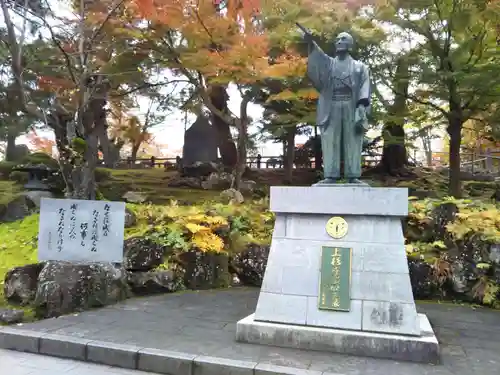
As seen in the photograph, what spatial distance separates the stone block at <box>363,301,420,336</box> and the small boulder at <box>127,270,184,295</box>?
402cm

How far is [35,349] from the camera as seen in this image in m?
5.12

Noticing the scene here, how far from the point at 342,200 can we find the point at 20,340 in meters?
4.10

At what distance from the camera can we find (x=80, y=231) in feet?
21.4

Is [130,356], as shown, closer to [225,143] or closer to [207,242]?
[207,242]

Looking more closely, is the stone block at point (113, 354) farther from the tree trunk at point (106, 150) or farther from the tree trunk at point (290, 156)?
the tree trunk at point (106, 150)

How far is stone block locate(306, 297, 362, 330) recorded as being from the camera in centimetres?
498

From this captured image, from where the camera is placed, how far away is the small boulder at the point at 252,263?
854 centimetres

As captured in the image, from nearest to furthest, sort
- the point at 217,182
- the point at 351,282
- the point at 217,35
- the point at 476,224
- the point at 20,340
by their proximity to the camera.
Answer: the point at 351,282
the point at 20,340
the point at 476,224
the point at 217,35
the point at 217,182

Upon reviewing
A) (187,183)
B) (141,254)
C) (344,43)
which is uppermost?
(344,43)

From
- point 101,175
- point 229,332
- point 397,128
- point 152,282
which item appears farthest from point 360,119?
point 101,175

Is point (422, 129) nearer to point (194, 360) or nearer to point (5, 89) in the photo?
point (194, 360)

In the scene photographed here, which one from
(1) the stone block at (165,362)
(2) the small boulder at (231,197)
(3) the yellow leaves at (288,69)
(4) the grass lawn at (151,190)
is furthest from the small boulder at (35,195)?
(1) the stone block at (165,362)

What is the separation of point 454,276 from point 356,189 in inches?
141

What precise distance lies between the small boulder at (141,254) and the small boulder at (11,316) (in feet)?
6.72
